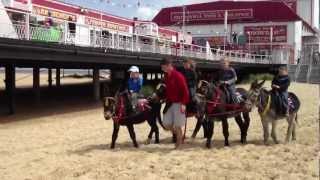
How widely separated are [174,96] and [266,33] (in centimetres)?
7005

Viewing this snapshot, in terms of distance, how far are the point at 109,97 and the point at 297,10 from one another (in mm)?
84990

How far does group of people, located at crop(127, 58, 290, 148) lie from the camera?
447 inches

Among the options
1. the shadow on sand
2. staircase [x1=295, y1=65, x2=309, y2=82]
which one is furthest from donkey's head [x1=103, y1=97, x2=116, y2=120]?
staircase [x1=295, y1=65, x2=309, y2=82]

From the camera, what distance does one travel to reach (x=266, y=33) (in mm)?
79625

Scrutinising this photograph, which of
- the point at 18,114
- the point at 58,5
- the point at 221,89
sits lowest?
the point at 18,114

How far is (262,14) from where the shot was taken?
8100 cm

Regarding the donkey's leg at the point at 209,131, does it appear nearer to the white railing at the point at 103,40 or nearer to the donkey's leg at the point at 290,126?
the donkey's leg at the point at 290,126

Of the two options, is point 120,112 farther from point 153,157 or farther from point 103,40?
point 103,40

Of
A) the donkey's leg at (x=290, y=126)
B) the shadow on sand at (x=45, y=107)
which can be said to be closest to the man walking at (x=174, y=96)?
the donkey's leg at (x=290, y=126)

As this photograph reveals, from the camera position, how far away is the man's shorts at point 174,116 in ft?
37.5

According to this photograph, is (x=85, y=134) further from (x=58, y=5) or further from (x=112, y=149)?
(x=58, y=5)

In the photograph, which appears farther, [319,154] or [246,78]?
[246,78]

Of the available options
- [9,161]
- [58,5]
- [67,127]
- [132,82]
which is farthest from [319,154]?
[58,5]

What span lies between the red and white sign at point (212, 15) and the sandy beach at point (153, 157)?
2650 inches
